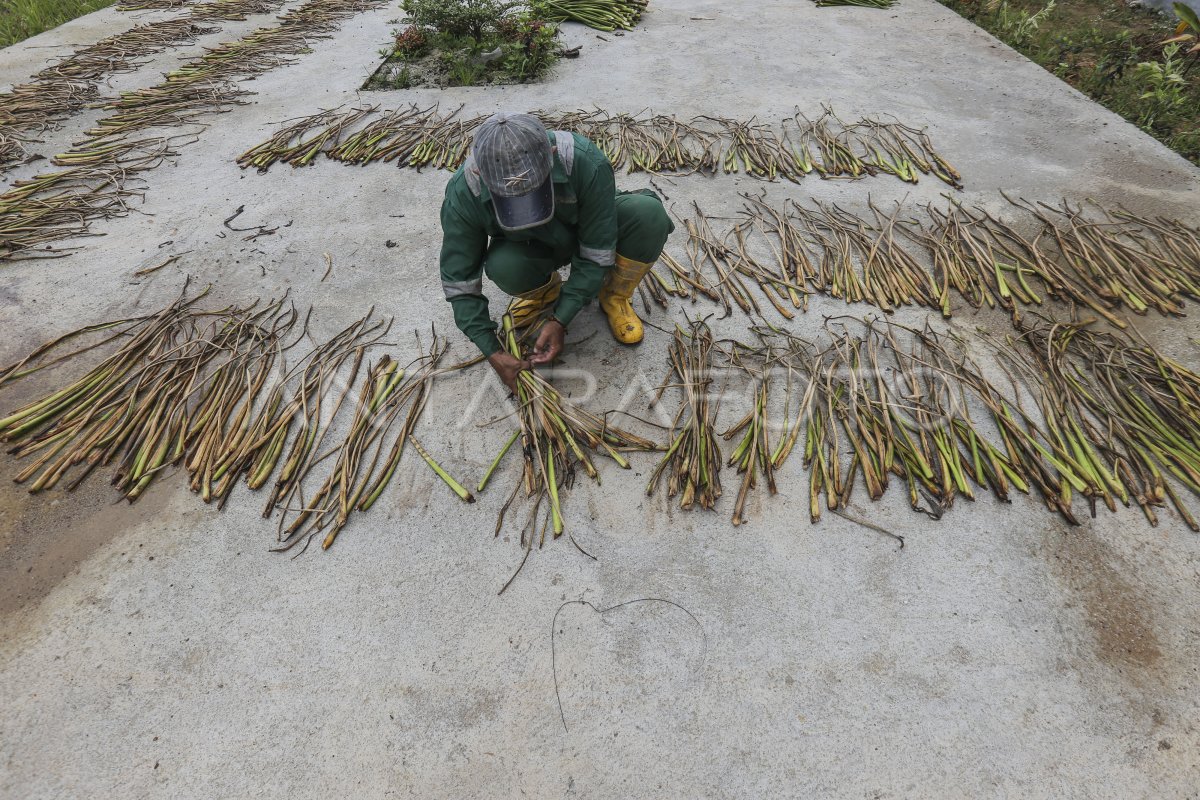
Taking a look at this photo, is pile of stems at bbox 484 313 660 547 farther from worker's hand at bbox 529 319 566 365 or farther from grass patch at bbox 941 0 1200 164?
grass patch at bbox 941 0 1200 164

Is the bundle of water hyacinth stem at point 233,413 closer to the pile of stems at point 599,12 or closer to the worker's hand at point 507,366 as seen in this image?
the worker's hand at point 507,366

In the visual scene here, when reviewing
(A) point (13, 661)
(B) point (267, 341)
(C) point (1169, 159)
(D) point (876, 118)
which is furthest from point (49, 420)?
(C) point (1169, 159)

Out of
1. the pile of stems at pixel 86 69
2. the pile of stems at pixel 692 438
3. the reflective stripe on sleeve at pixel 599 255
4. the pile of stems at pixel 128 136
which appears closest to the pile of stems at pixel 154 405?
the pile of stems at pixel 128 136

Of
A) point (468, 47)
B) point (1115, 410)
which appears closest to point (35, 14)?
point (468, 47)

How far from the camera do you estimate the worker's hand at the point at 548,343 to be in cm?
218

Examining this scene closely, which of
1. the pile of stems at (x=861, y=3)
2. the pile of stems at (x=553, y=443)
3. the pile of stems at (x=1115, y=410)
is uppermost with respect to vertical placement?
the pile of stems at (x=861, y=3)

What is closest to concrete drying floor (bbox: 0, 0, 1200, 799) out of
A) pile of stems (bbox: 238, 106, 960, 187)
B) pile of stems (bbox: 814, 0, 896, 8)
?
pile of stems (bbox: 238, 106, 960, 187)

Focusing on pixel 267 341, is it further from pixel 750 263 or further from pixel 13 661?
pixel 750 263

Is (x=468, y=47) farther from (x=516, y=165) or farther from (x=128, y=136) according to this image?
(x=516, y=165)

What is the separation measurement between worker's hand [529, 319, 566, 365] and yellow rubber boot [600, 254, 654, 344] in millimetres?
351

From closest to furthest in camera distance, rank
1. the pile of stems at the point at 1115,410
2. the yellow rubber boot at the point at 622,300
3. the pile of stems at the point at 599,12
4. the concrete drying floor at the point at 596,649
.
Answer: the concrete drying floor at the point at 596,649
the pile of stems at the point at 1115,410
the yellow rubber boot at the point at 622,300
the pile of stems at the point at 599,12

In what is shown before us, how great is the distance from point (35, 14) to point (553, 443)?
28.2 feet

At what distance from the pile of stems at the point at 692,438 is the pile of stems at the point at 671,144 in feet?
5.99

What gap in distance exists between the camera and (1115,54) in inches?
178
